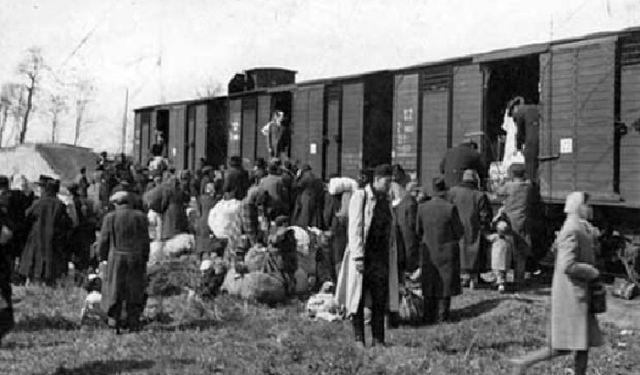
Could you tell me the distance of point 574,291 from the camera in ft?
22.7

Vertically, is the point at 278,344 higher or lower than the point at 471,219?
lower

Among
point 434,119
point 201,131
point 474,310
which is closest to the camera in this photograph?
point 474,310

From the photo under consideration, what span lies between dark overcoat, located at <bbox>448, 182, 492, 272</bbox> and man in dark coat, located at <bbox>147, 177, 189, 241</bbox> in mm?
5023

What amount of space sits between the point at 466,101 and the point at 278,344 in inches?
336

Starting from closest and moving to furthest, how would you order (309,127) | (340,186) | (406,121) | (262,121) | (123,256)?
(123,256) < (340,186) < (406,121) < (309,127) < (262,121)

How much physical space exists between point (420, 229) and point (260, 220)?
13.2 feet

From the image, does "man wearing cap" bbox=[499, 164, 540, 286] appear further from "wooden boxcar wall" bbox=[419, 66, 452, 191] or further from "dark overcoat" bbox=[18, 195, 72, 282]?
"dark overcoat" bbox=[18, 195, 72, 282]

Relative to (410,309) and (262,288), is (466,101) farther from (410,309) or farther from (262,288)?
(410,309)

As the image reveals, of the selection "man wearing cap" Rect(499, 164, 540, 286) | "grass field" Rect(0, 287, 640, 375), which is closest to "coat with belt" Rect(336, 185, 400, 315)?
"grass field" Rect(0, 287, 640, 375)

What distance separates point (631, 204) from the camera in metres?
12.4

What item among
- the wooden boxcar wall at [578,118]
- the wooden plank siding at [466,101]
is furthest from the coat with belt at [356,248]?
→ the wooden plank siding at [466,101]

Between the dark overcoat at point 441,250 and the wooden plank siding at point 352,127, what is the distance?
30.6 feet

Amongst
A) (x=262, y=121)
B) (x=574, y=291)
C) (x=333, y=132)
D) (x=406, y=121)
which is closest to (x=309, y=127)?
(x=333, y=132)

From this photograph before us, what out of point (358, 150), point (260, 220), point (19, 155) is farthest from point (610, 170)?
point (19, 155)
